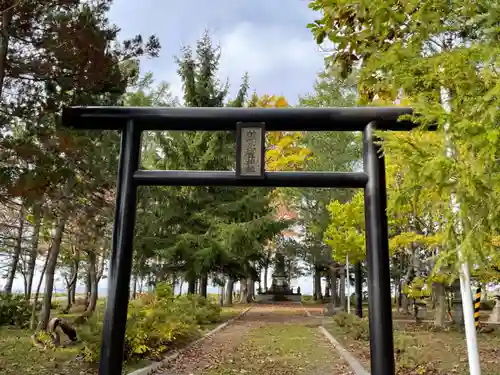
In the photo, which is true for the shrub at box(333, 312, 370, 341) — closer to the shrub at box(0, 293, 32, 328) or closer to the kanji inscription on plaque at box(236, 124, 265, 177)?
the kanji inscription on plaque at box(236, 124, 265, 177)

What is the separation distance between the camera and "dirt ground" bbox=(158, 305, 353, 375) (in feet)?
26.4

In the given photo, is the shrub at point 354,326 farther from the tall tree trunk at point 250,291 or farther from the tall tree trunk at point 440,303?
the tall tree trunk at point 250,291

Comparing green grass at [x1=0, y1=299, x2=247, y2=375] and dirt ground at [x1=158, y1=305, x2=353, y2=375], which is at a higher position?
green grass at [x1=0, y1=299, x2=247, y2=375]

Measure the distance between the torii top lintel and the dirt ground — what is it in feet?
16.9

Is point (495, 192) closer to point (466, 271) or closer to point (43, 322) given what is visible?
point (466, 271)

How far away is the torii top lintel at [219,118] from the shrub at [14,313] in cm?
1292

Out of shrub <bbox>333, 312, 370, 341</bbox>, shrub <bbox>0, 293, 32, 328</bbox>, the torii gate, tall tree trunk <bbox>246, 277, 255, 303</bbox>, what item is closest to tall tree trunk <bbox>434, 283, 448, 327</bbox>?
shrub <bbox>333, 312, 370, 341</bbox>

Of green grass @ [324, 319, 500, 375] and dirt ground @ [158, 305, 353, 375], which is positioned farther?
dirt ground @ [158, 305, 353, 375]

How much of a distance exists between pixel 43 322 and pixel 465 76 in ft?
42.4

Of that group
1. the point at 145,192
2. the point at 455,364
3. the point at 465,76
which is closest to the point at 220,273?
the point at 145,192

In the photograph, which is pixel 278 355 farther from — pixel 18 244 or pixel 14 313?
pixel 18 244

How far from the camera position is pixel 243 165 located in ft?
15.0

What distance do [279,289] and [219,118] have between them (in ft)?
113

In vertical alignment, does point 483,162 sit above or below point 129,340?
above
